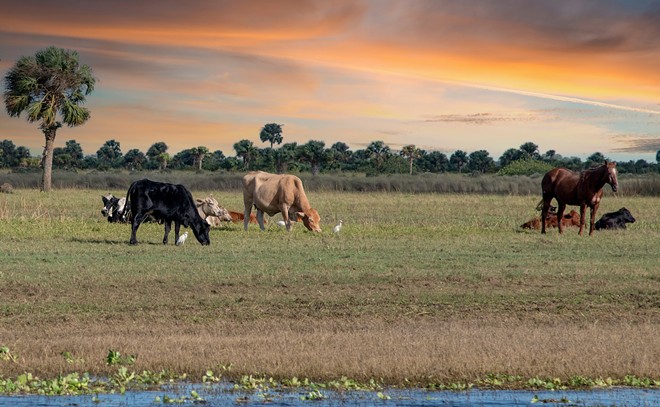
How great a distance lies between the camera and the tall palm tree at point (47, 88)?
62741 millimetres

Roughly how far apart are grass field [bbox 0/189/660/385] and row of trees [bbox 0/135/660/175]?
243 feet

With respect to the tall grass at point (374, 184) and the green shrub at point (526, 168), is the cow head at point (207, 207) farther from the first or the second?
the green shrub at point (526, 168)

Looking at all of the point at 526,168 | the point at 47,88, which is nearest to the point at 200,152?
the point at 526,168

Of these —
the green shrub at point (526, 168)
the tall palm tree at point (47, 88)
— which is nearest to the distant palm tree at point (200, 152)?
the green shrub at point (526, 168)

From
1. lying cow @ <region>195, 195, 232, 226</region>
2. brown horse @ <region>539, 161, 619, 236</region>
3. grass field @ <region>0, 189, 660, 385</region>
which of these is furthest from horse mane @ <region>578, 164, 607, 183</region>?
lying cow @ <region>195, 195, 232, 226</region>

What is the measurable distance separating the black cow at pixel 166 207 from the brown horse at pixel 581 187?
10115mm

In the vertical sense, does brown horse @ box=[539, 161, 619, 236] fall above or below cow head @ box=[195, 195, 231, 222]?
above

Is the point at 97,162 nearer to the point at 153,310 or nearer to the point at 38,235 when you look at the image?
the point at 38,235

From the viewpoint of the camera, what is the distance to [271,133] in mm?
144625

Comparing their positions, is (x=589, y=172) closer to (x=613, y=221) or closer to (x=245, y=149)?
(x=613, y=221)

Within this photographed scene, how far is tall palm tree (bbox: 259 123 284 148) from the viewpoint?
14262 centimetres

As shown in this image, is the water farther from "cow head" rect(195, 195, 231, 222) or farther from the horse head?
"cow head" rect(195, 195, 231, 222)

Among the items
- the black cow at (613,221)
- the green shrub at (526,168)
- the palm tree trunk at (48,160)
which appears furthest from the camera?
the green shrub at (526,168)

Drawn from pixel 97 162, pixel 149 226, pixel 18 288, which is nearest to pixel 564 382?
pixel 18 288
